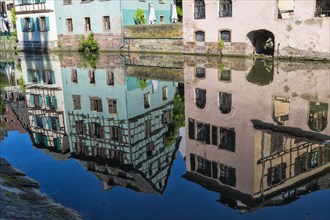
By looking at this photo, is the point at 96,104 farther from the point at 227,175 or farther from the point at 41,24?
the point at 41,24

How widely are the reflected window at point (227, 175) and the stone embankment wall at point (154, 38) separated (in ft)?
78.3

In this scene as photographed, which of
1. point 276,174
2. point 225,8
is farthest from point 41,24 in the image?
point 276,174

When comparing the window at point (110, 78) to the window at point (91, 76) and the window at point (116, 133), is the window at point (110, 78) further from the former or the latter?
the window at point (116, 133)

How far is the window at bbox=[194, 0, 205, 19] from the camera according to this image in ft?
91.5

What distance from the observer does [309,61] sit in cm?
2192

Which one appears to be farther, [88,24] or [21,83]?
[88,24]

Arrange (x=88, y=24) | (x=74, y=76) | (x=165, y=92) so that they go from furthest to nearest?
1. (x=88, y=24)
2. (x=74, y=76)
3. (x=165, y=92)

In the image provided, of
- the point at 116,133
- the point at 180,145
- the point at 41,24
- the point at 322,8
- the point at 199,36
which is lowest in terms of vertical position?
the point at 180,145

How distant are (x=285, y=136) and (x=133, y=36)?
87.5 ft

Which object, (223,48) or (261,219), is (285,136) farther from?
(223,48)

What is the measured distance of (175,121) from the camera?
10742mm

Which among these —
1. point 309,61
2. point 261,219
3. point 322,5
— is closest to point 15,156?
point 261,219

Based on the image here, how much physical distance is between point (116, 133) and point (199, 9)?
68.5ft

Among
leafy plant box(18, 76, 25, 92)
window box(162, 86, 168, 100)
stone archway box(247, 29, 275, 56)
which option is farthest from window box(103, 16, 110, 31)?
window box(162, 86, 168, 100)
